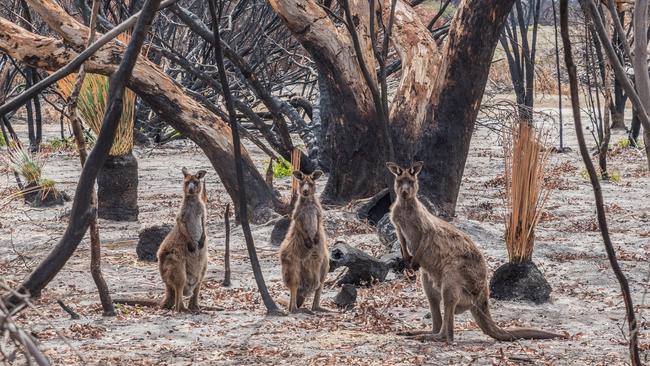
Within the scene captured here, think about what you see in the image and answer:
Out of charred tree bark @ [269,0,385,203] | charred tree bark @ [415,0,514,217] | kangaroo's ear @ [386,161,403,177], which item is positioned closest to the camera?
kangaroo's ear @ [386,161,403,177]

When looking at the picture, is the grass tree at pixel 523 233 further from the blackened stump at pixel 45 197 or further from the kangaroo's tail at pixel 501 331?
the blackened stump at pixel 45 197

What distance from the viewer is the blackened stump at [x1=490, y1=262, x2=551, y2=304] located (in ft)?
26.2

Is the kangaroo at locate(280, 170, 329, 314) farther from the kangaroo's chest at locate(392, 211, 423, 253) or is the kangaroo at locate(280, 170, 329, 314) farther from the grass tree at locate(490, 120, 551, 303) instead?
the grass tree at locate(490, 120, 551, 303)

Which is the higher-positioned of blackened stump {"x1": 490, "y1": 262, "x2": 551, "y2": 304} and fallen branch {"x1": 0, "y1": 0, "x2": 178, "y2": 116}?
fallen branch {"x1": 0, "y1": 0, "x2": 178, "y2": 116}

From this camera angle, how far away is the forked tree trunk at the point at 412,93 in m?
11.3

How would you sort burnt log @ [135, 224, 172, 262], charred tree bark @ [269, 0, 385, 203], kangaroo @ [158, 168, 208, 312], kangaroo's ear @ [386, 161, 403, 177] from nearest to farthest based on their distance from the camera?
kangaroo @ [158, 168, 208, 312] → kangaroo's ear @ [386, 161, 403, 177] → burnt log @ [135, 224, 172, 262] → charred tree bark @ [269, 0, 385, 203]

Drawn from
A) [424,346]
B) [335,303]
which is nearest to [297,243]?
[335,303]

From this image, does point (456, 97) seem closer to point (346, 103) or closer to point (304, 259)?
point (346, 103)

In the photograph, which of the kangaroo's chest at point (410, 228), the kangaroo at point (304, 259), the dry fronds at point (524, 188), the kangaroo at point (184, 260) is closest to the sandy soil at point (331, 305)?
the kangaroo at point (184, 260)

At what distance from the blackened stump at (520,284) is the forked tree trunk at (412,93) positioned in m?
3.40

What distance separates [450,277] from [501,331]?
446mm

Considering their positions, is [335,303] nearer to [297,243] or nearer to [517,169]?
[297,243]

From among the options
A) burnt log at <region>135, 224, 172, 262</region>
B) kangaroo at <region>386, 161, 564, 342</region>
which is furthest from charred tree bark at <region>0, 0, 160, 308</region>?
burnt log at <region>135, 224, 172, 262</region>

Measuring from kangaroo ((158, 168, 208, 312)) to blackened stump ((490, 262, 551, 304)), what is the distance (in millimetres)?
2208
